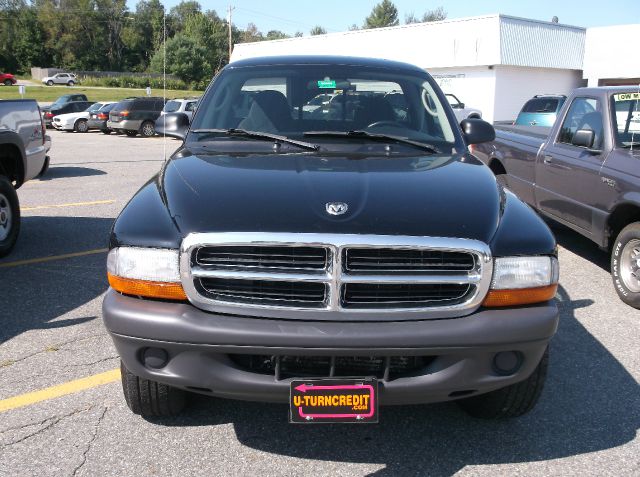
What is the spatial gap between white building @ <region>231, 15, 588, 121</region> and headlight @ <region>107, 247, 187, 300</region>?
30.5m

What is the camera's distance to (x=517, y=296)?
2701 mm

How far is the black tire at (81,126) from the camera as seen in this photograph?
27766mm

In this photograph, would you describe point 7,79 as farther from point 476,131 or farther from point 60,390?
point 476,131

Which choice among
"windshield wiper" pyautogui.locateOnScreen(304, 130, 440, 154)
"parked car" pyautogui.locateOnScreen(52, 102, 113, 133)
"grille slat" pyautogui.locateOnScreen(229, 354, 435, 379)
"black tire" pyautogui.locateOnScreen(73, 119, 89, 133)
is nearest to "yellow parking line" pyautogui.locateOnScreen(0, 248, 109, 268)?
"windshield wiper" pyautogui.locateOnScreen(304, 130, 440, 154)

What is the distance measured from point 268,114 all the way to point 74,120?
85.9 feet

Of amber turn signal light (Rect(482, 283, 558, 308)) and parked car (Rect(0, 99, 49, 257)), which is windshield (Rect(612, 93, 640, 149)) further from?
parked car (Rect(0, 99, 49, 257))

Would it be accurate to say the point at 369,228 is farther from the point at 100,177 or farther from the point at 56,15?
the point at 56,15

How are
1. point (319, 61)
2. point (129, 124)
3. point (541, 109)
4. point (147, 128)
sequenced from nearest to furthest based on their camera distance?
point (319, 61) → point (541, 109) → point (129, 124) → point (147, 128)

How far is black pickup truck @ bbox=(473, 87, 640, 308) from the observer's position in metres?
5.29

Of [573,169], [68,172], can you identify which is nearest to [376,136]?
[573,169]

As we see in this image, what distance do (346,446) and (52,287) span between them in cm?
340

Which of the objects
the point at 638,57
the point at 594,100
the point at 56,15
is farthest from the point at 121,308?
the point at 56,15

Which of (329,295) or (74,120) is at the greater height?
(74,120)

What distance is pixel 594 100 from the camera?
611cm
